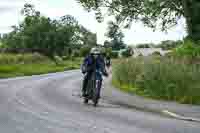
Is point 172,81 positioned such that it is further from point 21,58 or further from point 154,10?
point 21,58

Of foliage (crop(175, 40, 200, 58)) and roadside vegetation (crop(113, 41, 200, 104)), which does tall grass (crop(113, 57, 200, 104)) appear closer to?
roadside vegetation (crop(113, 41, 200, 104))

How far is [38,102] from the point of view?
13766 mm

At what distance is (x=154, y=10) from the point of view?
27.4 m

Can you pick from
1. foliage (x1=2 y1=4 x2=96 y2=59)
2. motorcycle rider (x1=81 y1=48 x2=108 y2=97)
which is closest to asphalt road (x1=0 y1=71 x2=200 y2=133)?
motorcycle rider (x1=81 y1=48 x2=108 y2=97)

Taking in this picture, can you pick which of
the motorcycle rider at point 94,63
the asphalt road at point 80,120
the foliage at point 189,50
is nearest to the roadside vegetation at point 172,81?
the foliage at point 189,50

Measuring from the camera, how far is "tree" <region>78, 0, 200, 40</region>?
84.8 ft

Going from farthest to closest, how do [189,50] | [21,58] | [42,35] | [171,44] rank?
1. [171,44]
2. [42,35]
3. [21,58]
4. [189,50]

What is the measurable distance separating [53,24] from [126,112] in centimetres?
6323

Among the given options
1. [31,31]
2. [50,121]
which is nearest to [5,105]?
[50,121]

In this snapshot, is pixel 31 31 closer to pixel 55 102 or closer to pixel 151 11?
pixel 151 11

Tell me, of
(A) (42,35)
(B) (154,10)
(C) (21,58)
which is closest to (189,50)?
(B) (154,10)

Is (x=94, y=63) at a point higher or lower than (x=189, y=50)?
lower

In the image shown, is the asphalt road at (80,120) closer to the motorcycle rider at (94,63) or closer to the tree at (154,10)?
the motorcycle rider at (94,63)

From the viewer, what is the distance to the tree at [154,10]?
25859mm
